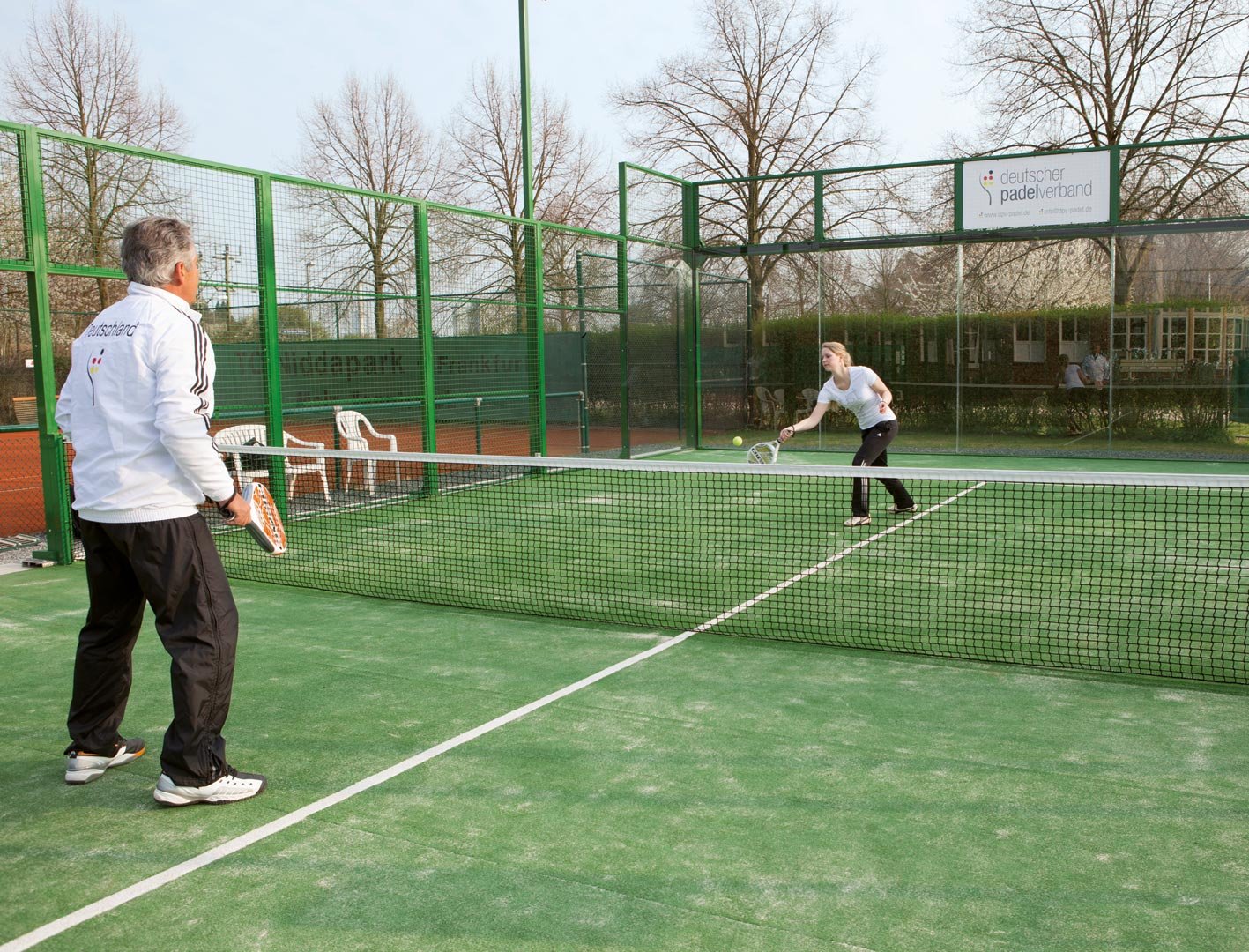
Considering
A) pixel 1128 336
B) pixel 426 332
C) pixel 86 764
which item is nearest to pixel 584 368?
pixel 426 332

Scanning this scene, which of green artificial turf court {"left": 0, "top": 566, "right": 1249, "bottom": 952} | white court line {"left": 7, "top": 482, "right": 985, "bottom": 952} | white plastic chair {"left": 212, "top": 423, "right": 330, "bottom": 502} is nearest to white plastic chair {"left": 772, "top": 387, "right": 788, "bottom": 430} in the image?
white plastic chair {"left": 212, "top": 423, "right": 330, "bottom": 502}

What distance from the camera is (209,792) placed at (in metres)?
3.79

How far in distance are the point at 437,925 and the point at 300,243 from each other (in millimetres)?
9370

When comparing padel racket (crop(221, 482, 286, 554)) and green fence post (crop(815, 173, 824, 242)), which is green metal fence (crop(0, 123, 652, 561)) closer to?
green fence post (crop(815, 173, 824, 242))

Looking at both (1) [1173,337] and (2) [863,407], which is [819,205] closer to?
(1) [1173,337]

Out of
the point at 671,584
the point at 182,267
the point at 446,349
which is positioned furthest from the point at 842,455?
the point at 182,267

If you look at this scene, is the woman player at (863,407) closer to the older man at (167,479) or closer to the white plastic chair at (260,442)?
the white plastic chair at (260,442)

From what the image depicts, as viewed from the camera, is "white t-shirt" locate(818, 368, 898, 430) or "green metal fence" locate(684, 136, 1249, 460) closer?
"white t-shirt" locate(818, 368, 898, 430)

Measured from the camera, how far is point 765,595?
7.06 meters

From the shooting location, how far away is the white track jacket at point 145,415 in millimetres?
3592

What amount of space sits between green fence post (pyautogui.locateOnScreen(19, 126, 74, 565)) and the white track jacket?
17.4ft

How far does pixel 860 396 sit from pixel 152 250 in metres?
7.29

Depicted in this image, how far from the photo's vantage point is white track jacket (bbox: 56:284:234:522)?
359cm

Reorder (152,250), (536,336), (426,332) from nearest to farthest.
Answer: (152,250), (426,332), (536,336)
